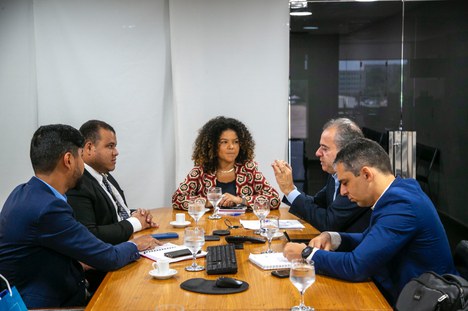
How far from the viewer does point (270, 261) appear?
2484 millimetres

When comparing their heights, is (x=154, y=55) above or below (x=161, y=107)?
above

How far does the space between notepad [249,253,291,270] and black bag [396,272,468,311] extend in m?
0.62

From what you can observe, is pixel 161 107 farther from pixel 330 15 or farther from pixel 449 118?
pixel 449 118

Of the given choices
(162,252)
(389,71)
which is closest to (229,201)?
(162,252)

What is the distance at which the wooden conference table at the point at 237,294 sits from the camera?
200cm

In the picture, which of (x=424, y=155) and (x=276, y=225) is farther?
(x=424, y=155)

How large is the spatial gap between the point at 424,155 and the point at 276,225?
9.79 ft

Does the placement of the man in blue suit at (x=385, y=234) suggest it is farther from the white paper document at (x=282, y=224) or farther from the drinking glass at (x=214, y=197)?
→ the drinking glass at (x=214, y=197)

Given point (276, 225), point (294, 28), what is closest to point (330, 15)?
point (294, 28)

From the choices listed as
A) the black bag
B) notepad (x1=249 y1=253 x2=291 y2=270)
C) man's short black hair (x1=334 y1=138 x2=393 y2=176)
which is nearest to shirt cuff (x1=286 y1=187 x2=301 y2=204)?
notepad (x1=249 y1=253 x2=291 y2=270)

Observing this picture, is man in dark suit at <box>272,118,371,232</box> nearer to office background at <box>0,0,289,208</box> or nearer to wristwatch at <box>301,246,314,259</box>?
wristwatch at <box>301,246,314,259</box>

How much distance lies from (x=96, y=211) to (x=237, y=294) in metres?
1.35

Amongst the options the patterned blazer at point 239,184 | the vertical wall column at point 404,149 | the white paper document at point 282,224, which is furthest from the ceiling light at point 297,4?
the white paper document at point 282,224

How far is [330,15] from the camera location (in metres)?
5.06
